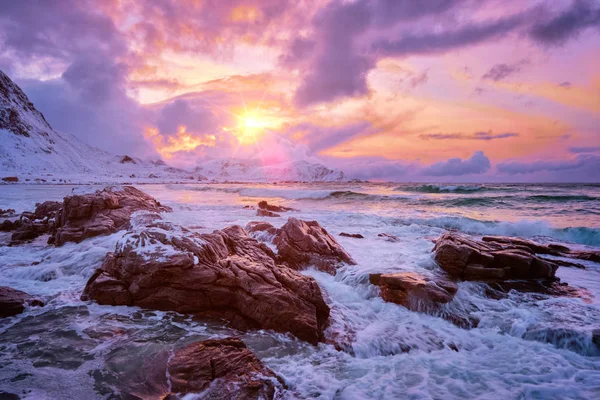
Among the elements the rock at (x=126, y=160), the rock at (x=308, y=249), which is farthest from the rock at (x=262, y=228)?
the rock at (x=126, y=160)

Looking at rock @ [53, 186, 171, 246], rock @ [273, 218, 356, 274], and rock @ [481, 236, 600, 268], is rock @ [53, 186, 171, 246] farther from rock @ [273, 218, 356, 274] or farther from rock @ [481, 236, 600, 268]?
rock @ [481, 236, 600, 268]

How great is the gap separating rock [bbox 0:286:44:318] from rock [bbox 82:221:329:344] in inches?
41.5

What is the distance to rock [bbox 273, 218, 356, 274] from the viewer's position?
10.9 metres

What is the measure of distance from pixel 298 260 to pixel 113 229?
919 cm

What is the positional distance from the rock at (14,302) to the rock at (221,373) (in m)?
4.62

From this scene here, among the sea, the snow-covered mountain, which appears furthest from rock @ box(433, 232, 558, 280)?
the snow-covered mountain

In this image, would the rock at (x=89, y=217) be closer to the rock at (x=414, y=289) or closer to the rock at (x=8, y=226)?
the rock at (x=8, y=226)

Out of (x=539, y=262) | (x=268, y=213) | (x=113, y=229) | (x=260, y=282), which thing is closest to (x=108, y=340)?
(x=260, y=282)

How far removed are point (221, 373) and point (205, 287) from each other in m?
2.85

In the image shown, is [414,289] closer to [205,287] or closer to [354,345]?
[354,345]

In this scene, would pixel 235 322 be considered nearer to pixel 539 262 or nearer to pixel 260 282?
pixel 260 282

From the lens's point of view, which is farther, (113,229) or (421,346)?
(113,229)

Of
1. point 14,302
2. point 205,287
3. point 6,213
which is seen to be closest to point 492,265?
point 205,287

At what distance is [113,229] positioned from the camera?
1377cm
